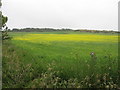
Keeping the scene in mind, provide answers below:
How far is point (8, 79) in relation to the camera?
37.5ft

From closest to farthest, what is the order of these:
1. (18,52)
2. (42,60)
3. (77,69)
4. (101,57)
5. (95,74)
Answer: (95,74)
(77,69)
(42,60)
(101,57)
(18,52)

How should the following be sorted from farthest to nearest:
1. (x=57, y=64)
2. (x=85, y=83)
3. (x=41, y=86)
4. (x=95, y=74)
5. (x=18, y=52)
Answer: (x=18, y=52) < (x=57, y=64) < (x=95, y=74) < (x=85, y=83) < (x=41, y=86)

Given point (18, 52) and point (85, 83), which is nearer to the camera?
point (85, 83)

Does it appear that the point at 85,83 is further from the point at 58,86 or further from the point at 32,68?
the point at 32,68

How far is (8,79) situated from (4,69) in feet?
3.09

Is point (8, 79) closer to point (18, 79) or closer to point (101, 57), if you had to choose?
point (18, 79)

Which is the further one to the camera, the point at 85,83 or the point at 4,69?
the point at 4,69

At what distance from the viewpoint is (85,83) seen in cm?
1048

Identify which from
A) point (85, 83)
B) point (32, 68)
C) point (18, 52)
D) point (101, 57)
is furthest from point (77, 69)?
point (18, 52)

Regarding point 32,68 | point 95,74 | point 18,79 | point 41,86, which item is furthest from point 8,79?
point 95,74

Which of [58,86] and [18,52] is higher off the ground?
[18,52]

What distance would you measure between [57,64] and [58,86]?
2.69 metres

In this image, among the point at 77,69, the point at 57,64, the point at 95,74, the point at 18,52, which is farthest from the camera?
the point at 18,52

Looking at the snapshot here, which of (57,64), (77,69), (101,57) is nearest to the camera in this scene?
(77,69)
